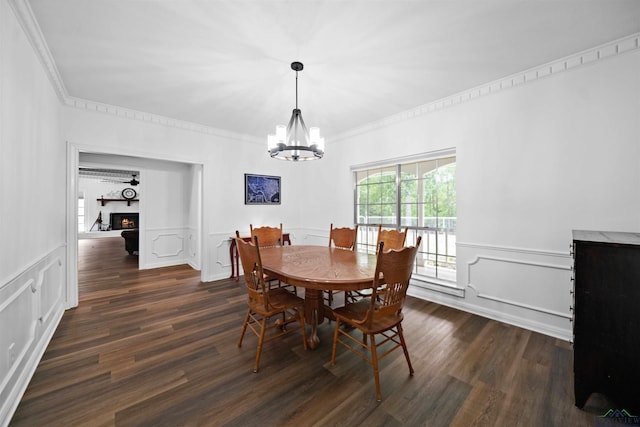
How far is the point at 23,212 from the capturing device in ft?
5.81

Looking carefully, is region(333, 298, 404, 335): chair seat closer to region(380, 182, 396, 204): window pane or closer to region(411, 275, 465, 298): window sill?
region(411, 275, 465, 298): window sill

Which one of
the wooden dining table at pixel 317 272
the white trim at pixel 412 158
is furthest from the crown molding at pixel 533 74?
the wooden dining table at pixel 317 272

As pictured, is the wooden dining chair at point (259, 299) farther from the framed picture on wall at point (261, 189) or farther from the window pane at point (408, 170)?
the framed picture on wall at point (261, 189)

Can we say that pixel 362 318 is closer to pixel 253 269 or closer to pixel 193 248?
pixel 253 269

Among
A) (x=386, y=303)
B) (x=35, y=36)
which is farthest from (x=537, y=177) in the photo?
(x=35, y=36)

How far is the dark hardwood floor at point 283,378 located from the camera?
1496mm

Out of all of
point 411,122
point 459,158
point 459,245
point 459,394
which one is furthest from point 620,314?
point 411,122

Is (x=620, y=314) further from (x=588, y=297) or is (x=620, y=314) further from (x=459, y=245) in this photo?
(x=459, y=245)

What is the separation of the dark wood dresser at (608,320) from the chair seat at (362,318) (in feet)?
3.62

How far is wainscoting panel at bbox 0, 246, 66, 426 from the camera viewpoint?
148 cm

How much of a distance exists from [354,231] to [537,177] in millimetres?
2024

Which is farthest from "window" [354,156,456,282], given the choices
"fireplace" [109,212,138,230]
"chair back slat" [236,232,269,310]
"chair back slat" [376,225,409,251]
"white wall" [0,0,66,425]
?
"fireplace" [109,212,138,230]

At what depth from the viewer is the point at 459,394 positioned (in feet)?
5.47

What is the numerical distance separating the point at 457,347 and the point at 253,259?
199 cm
